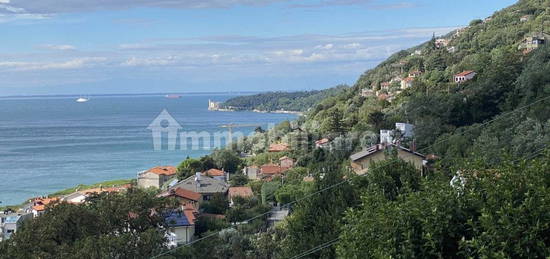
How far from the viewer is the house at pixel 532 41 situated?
98.3 ft

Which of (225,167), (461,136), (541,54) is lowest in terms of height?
(225,167)

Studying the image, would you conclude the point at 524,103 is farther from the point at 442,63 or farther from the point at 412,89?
the point at 442,63

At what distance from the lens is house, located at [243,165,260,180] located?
2634 centimetres

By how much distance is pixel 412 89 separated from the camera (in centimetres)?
3156

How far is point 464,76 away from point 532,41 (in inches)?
198

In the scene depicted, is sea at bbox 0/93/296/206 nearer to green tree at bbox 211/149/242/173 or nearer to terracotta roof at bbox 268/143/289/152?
green tree at bbox 211/149/242/173

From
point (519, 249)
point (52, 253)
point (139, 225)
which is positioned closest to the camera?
point (519, 249)

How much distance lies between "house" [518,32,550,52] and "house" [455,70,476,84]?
3.31 meters

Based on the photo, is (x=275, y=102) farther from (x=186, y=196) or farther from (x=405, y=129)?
(x=186, y=196)

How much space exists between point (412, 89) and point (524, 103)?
12205 mm

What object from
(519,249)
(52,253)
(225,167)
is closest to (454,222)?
(519,249)

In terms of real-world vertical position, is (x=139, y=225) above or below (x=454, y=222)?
below

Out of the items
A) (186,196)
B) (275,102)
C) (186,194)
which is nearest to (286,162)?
(186,194)

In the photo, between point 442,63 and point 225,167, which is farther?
point 442,63
